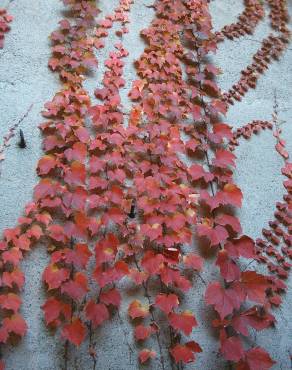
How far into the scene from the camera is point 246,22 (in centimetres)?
401

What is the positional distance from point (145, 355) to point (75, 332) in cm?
43

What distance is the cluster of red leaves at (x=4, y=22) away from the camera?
126 inches

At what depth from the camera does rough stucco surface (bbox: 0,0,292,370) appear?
2.25 meters

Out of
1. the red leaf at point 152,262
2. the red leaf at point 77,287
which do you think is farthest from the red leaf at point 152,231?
the red leaf at point 77,287

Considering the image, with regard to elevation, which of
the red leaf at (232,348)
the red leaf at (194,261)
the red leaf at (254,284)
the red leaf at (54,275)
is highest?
the red leaf at (254,284)

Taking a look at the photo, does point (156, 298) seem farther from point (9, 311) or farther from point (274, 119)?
point (274, 119)

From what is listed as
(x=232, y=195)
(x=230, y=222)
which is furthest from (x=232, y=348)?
(x=232, y=195)

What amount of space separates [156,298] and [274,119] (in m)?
2.01

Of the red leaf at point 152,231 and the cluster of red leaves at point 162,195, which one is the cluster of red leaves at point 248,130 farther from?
the red leaf at point 152,231

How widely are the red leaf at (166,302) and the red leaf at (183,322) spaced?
2.1 inches

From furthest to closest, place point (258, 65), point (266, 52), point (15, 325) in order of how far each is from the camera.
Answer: point (266, 52) < point (258, 65) < point (15, 325)

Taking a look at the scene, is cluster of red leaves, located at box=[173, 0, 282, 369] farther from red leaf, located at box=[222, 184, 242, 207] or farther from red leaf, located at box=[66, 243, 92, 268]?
red leaf, located at box=[66, 243, 92, 268]

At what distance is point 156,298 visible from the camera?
2.34 metres

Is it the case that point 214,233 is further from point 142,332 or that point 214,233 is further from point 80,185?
point 80,185
